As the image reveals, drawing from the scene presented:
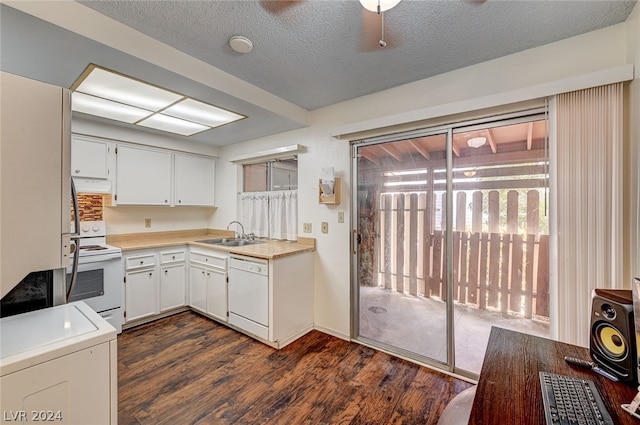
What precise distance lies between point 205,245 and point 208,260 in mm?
186

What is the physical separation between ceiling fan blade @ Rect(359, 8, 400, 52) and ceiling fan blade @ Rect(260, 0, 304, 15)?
41cm

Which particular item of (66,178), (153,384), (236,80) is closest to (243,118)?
(236,80)

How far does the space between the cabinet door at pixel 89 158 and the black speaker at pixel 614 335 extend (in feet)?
13.8

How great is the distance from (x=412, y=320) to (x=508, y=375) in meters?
1.53

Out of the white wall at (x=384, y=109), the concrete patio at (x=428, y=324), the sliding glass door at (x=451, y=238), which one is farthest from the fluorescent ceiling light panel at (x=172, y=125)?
the concrete patio at (x=428, y=324)

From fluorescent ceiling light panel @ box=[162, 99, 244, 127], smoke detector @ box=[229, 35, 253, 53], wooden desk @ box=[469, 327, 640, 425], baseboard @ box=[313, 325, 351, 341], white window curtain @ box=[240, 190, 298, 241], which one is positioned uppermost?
smoke detector @ box=[229, 35, 253, 53]

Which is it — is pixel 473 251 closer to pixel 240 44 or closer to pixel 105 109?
pixel 240 44

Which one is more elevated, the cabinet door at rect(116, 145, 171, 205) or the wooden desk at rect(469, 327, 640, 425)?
the cabinet door at rect(116, 145, 171, 205)

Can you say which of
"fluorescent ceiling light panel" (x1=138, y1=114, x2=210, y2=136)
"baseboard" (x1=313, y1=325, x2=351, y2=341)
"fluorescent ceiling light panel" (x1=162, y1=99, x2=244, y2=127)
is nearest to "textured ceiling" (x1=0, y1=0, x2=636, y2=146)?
"fluorescent ceiling light panel" (x1=162, y1=99, x2=244, y2=127)

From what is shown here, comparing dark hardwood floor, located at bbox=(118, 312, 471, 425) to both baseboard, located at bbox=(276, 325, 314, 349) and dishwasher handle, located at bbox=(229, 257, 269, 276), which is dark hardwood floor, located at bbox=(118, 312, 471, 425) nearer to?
baseboard, located at bbox=(276, 325, 314, 349)

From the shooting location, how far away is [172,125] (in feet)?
10.0

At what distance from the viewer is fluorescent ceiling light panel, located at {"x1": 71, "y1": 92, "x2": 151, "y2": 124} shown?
2.34m

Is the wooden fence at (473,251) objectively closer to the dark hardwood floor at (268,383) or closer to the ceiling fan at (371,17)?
the dark hardwood floor at (268,383)

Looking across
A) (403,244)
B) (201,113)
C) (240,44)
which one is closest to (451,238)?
(403,244)
